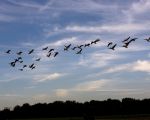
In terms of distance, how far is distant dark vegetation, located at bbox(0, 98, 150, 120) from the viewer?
148 m

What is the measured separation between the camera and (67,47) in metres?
50.7

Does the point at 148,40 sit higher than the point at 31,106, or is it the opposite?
the point at 31,106

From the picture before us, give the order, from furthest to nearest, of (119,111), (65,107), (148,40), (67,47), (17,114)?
(65,107)
(17,114)
(119,111)
(67,47)
(148,40)

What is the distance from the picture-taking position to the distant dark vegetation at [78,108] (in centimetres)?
14825

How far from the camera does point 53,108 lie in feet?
570

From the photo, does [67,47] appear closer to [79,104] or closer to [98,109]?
[98,109]

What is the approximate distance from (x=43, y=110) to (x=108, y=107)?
25007mm

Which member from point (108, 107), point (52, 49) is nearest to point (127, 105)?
point (108, 107)

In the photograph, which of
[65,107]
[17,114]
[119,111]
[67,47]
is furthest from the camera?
[65,107]

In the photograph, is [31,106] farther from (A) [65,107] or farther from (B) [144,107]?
(B) [144,107]

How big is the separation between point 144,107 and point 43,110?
3853 centimetres

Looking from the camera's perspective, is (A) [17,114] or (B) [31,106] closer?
(A) [17,114]

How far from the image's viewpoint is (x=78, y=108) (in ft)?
518

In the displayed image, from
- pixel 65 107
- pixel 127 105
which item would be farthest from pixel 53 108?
pixel 127 105
